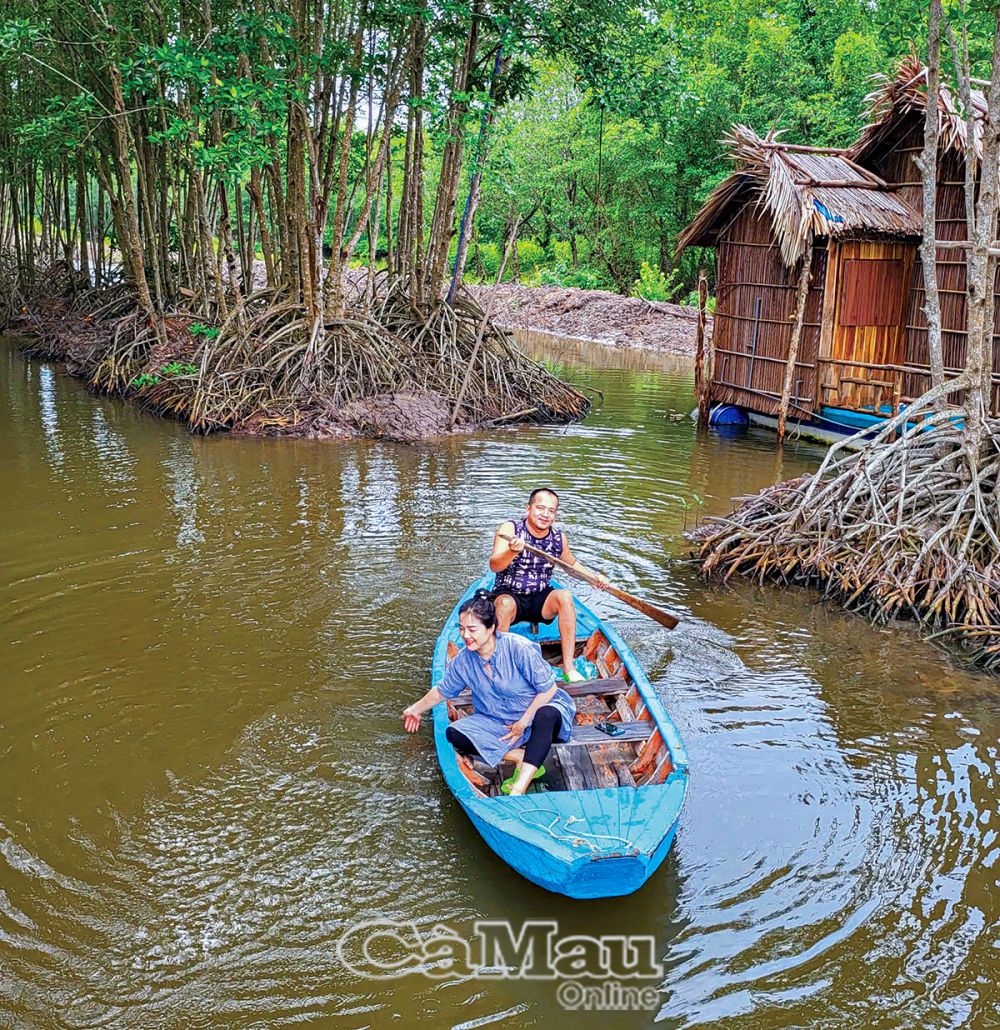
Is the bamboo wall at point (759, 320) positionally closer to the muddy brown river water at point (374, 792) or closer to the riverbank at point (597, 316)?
the muddy brown river water at point (374, 792)

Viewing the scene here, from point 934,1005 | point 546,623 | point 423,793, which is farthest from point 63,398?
point 934,1005

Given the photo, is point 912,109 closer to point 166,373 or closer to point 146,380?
point 166,373

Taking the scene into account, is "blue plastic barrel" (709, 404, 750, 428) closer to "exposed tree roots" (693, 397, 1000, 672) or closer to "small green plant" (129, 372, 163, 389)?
"exposed tree roots" (693, 397, 1000, 672)

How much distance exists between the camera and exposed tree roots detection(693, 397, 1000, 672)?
706cm

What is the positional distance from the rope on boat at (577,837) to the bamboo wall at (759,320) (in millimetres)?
10145

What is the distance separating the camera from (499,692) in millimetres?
4867

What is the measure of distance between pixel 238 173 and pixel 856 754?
366 inches

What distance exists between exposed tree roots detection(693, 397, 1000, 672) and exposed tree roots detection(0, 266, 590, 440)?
19.7 ft

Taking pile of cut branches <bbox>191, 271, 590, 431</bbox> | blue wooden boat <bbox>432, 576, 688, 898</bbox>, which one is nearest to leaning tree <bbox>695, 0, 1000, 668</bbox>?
blue wooden boat <bbox>432, 576, 688, 898</bbox>

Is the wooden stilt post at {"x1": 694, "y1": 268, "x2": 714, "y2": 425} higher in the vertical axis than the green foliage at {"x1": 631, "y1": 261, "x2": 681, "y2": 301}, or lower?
lower

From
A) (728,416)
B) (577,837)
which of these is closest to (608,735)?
(577,837)

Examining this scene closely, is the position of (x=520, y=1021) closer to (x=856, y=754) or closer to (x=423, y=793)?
(x=423, y=793)

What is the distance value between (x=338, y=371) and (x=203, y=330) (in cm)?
263

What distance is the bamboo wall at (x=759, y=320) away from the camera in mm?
13125
